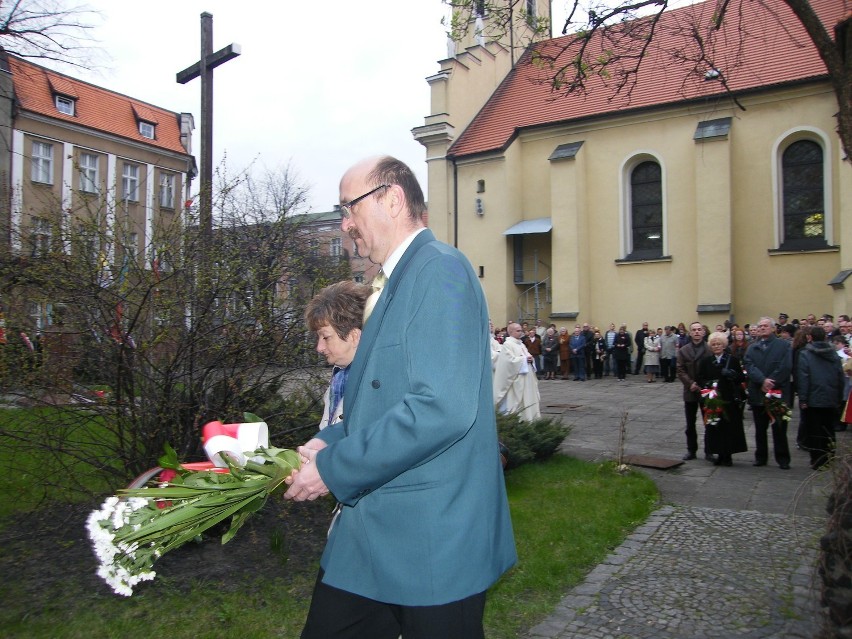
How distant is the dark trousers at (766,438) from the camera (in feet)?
28.7

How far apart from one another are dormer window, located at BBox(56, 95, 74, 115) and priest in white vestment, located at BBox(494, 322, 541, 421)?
29.2 metres

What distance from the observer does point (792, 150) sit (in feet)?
74.6

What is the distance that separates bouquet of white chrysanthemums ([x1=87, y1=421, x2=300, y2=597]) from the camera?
208 cm

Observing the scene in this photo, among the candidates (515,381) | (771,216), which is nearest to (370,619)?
(515,381)

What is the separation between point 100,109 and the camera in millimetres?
33531

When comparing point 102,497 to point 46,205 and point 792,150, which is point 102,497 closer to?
point 46,205

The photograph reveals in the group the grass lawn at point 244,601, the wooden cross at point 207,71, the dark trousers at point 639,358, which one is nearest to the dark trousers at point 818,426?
the grass lawn at point 244,601

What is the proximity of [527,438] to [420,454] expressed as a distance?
6.80 m

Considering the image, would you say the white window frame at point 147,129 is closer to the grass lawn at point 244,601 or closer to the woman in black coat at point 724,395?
the woman in black coat at point 724,395

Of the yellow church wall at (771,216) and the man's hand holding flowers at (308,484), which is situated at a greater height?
the yellow church wall at (771,216)

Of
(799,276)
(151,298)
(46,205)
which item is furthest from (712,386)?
(799,276)

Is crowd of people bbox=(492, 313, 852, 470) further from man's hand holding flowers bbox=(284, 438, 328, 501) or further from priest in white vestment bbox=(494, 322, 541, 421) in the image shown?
man's hand holding flowers bbox=(284, 438, 328, 501)

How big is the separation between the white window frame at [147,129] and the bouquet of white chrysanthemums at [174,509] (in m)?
37.2

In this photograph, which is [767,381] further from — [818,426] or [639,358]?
[639,358]
